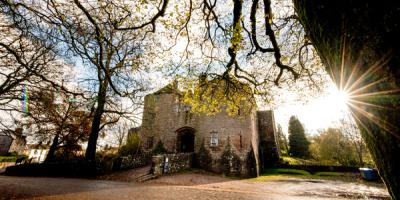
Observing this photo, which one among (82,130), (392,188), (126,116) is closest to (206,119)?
(126,116)

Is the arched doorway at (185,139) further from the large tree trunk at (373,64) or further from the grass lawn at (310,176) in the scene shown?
the large tree trunk at (373,64)

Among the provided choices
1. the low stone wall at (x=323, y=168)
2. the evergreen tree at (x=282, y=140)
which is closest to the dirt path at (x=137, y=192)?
the low stone wall at (x=323, y=168)

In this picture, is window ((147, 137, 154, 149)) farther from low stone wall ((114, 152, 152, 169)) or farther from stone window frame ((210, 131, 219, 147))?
stone window frame ((210, 131, 219, 147))

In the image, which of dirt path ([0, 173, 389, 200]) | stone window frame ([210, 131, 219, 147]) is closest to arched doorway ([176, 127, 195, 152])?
stone window frame ([210, 131, 219, 147])

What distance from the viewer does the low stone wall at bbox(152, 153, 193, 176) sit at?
47.9 ft

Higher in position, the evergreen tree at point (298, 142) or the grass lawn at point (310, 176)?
the evergreen tree at point (298, 142)

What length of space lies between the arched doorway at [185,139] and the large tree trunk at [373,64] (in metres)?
21.3

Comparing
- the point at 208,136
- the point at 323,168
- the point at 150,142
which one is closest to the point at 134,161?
the point at 150,142

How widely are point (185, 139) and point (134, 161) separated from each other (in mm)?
6840

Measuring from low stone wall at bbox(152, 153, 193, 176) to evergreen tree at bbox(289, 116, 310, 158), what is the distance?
86.9 feet

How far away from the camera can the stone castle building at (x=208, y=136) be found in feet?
62.7

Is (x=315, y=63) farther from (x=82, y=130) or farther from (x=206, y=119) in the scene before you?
(x=82, y=130)

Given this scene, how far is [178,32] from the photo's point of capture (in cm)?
765

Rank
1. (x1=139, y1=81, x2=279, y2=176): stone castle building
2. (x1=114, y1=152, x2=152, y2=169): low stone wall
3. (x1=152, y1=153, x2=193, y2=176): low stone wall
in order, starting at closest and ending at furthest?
(x1=152, y1=153, x2=193, y2=176): low stone wall, (x1=114, y1=152, x2=152, y2=169): low stone wall, (x1=139, y1=81, x2=279, y2=176): stone castle building
